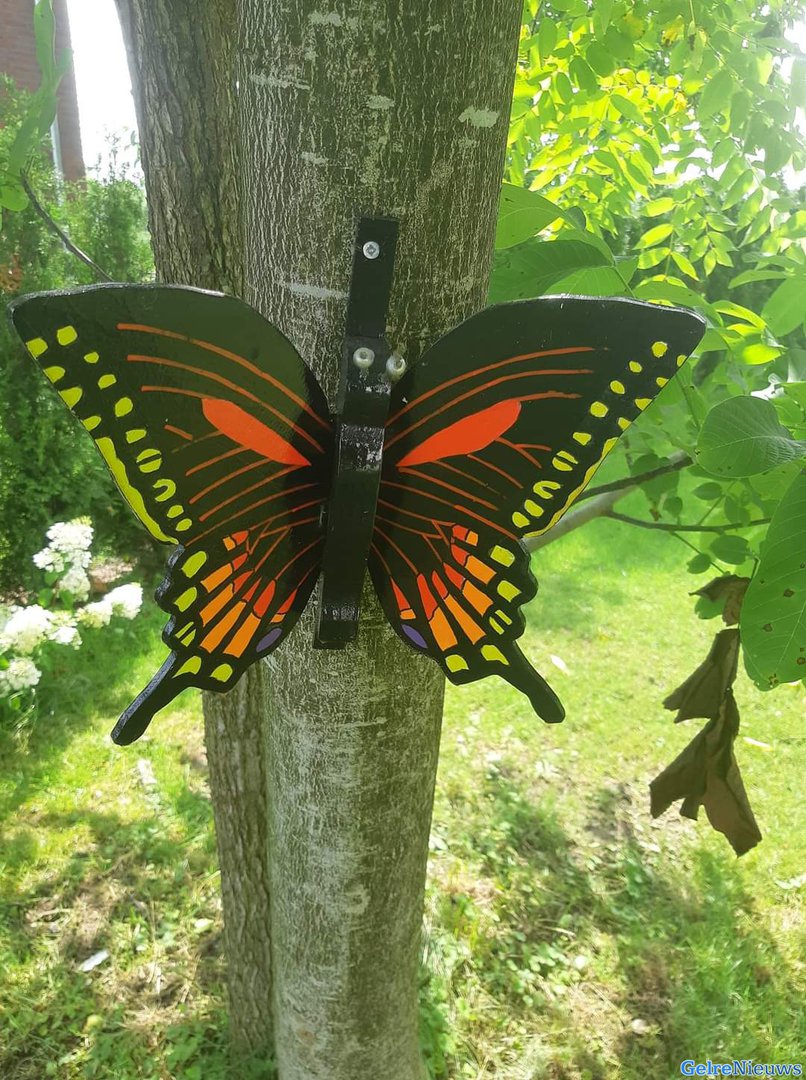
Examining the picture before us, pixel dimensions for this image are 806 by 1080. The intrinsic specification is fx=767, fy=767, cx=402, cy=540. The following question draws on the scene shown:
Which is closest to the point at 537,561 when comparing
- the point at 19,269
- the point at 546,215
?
the point at 19,269

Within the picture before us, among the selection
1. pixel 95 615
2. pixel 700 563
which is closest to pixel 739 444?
pixel 700 563

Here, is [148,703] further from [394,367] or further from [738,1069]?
[738,1069]

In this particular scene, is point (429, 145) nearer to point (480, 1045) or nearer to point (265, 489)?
point (265, 489)

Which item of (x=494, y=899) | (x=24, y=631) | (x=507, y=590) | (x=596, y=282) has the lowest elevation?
(x=494, y=899)

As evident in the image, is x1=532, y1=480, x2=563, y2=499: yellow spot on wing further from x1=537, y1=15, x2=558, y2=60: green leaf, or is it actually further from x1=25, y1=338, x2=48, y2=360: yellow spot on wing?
x1=537, y1=15, x2=558, y2=60: green leaf

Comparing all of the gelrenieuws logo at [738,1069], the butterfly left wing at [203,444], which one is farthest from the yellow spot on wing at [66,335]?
the gelrenieuws logo at [738,1069]

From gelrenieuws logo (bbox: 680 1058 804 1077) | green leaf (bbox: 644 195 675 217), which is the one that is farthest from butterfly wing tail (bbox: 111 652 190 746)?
gelrenieuws logo (bbox: 680 1058 804 1077)
